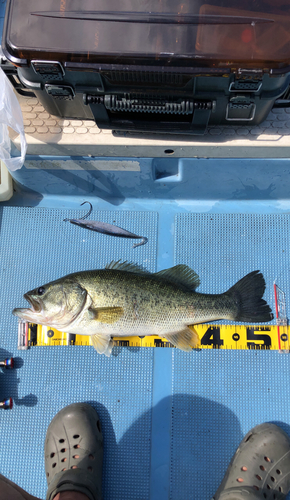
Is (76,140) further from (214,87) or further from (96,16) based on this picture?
(214,87)

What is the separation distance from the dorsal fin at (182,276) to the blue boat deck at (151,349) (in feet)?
0.66

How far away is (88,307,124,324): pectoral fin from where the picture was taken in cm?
230

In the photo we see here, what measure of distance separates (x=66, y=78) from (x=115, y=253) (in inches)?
55.5

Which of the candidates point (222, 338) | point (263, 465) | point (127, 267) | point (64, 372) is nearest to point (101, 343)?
point (64, 372)

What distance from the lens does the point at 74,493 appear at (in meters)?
2.18

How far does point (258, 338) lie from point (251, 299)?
0.35 meters

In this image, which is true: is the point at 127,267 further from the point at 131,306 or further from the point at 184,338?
the point at 184,338

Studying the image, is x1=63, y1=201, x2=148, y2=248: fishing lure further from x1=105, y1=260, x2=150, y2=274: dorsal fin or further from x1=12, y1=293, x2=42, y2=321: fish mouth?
x1=12, y1=293, x2=42, y2=321: fish mouth

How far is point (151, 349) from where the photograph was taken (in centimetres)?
261

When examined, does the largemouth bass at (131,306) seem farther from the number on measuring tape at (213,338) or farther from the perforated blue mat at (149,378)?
the perforated blue mat at (149,378)

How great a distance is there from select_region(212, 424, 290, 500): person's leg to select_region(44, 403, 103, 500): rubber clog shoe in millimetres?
927

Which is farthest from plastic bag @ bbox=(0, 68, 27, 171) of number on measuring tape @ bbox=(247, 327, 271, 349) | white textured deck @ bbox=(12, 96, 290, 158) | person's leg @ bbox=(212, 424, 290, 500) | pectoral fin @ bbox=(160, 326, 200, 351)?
person's leg @ bbox=(212, 424, 290, 500)

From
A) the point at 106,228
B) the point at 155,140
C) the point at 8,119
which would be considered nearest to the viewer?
the point at 8,119

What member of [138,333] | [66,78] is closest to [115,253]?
[138,333]
